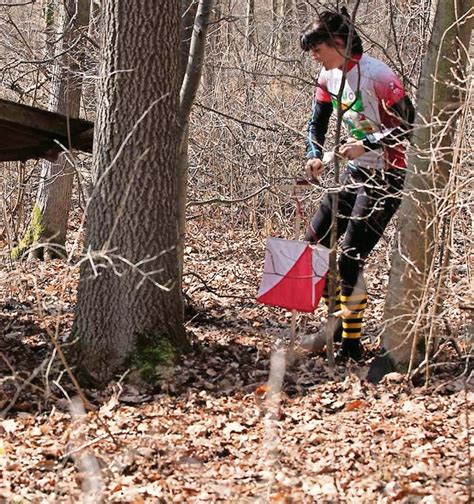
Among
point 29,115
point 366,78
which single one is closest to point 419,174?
point 366,78

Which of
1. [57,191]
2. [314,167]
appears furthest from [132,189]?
[57,191]

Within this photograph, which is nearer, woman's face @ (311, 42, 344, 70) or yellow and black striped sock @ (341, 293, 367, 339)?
woman's face @ (311, 42, 344, 70)

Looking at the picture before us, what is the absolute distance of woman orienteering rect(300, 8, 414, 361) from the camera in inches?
212

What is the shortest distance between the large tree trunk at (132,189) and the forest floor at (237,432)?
0.83ft

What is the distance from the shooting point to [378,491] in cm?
376

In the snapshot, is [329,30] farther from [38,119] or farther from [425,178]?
[38,119]

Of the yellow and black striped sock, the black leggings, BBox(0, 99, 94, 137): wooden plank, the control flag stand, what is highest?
BBox(0, 99, 94, 137): wooden plank

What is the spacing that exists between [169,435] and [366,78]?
2517 millimetres

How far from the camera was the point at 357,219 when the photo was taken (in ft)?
18.1

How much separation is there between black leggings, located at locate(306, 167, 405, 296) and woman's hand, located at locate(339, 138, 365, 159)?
0.13 m

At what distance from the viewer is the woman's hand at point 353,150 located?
5.40 meters

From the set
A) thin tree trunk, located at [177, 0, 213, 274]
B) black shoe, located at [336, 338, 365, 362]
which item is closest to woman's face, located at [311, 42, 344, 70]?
thin tree trunk, located at [177, 0, 213, 274]

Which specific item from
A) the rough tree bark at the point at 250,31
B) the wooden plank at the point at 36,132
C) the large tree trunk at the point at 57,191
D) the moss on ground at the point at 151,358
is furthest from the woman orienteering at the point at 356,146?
the large tree trunk at the point at 57,191

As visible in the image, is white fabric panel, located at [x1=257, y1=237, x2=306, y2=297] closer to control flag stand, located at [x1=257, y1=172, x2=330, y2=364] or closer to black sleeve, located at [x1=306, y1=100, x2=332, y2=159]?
control flag stand, located at [x1=257, y1=172, x2=330, y2=364]
